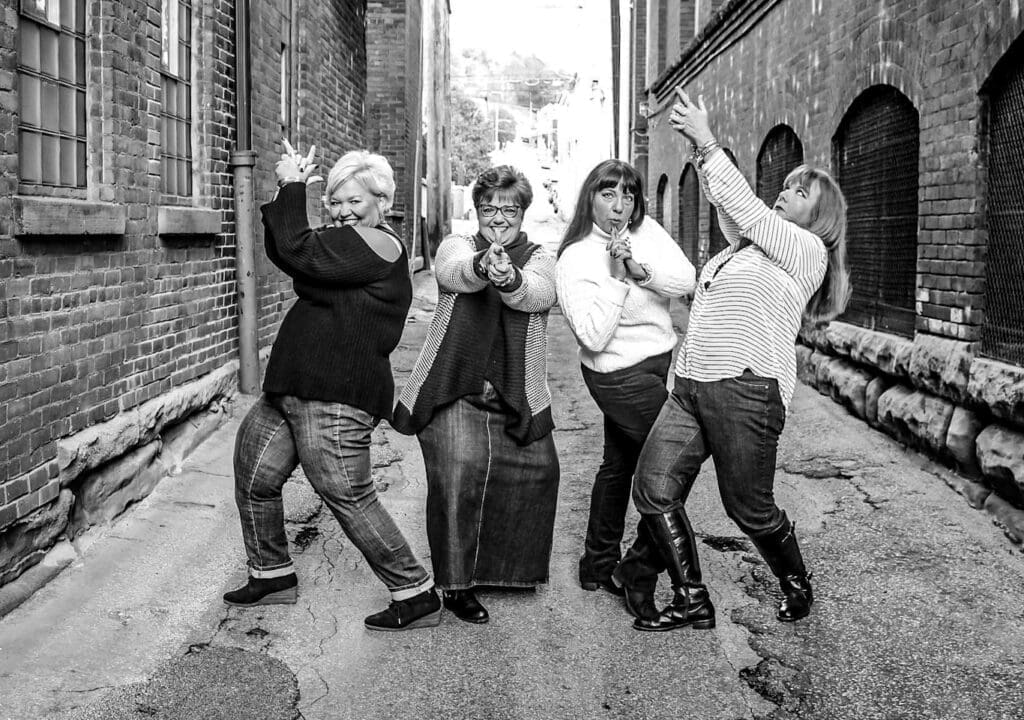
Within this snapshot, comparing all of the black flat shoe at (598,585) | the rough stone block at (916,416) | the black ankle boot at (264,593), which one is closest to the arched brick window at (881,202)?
the rough stone block at (916,416)

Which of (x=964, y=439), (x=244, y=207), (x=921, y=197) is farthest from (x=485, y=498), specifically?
(x=244, y=207)

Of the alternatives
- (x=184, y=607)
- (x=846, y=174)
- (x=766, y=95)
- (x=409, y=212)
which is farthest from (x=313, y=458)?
(x=409, y=212)

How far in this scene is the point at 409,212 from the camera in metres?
22.6

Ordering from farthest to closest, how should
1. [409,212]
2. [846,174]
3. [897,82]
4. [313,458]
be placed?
[409,212] < [846,174] < [897,82] < [313,458]

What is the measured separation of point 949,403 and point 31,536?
16.1ft

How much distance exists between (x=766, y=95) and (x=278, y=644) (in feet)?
29.9

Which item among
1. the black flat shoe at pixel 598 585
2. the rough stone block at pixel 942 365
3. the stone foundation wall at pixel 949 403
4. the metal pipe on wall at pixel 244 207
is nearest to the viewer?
the black flat shoe at pixel 598 585

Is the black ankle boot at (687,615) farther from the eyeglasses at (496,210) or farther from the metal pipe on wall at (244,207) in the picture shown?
the metal pipe on wall at (244,207)

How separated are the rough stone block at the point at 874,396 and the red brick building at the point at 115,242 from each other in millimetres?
4407

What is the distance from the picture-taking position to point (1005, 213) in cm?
622

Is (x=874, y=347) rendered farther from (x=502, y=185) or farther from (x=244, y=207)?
(x=244, y=207)

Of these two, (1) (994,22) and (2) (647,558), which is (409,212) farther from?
(2) (647,558)

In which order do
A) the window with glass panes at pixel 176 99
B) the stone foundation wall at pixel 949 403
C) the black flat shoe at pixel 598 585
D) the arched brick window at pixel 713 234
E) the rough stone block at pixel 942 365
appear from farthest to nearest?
the arched brick window at pixel 713 234 → the window with glass panes at pixel 176 99 → the rough stone block at pixel 942 365 → the stone foundation wall at pixel 949 403 → the black flat shoe at pixel 598 585

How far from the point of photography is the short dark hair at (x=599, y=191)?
4656 millimetres
